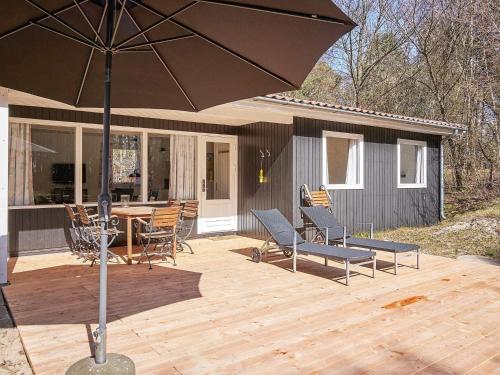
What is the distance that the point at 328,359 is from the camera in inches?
113

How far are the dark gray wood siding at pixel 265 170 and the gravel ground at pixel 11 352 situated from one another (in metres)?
5.10

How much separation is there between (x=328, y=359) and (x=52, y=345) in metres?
2.07

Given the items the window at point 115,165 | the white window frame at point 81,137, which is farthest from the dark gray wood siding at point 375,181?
the window at point 115,165

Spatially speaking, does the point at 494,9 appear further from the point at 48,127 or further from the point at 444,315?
the point at 48,127

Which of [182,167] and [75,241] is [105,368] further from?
[182,167]

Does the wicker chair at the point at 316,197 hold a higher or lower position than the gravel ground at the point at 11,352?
higher

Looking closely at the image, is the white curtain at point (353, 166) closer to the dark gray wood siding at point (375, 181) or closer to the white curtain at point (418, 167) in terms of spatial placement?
the dark gray wood siding at point (375, 181)

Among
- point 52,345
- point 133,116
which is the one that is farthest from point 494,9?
point 52,345

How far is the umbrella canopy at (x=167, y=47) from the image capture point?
97.7 inches

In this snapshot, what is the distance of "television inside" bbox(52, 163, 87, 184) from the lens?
6922mm

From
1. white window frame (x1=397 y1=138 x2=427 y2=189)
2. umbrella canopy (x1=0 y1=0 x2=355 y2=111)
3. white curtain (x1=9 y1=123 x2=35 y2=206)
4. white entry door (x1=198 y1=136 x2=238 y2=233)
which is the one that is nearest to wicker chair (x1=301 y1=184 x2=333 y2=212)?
white entry door (x1=198 y1=136 x2=238 y2=233)

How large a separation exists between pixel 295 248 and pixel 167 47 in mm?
3341

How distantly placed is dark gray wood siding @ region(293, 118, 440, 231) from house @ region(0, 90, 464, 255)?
0.02 metres

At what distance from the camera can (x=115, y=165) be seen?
297 inches
